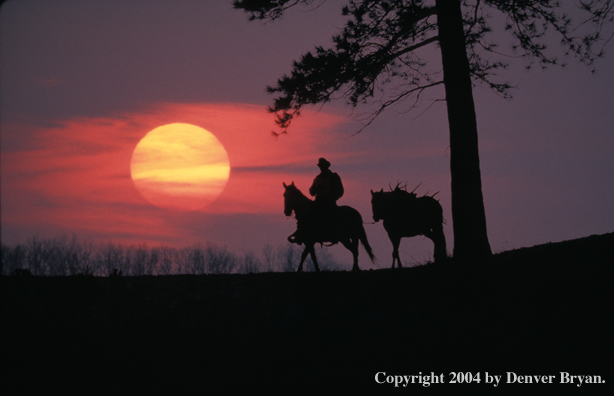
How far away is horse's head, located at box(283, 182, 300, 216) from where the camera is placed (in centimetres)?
1305

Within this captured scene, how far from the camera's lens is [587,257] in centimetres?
1037

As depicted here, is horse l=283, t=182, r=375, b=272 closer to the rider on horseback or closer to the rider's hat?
the rider on horseback

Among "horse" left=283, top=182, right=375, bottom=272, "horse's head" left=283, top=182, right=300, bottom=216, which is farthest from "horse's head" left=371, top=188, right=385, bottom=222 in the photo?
"horse's head" left=283, top=182, right=300, bottom=216

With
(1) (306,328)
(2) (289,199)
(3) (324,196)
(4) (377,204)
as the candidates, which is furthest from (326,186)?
(1) (306,328)

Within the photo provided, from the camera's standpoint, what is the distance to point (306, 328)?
832 centimetres

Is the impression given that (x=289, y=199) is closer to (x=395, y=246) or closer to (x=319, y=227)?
(x=319, y=227)

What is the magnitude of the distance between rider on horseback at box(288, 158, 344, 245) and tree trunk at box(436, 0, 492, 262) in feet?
9.30

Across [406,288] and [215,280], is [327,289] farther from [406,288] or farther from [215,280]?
[215,280]

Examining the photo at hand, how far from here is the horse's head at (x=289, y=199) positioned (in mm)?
13047

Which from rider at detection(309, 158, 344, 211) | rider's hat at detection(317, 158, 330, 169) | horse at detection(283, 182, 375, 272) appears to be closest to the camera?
horse at detection(283, 182, 375, 272)

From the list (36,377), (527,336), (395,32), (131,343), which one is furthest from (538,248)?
(36,377)

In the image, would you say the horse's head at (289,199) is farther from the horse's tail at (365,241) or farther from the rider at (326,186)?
the horse's tail at (365,241)

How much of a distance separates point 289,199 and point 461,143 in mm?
3998

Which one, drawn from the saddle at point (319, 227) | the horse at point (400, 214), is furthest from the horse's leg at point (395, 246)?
the saddle at point (319, 227)
